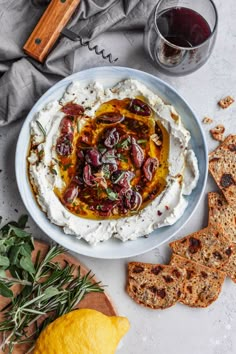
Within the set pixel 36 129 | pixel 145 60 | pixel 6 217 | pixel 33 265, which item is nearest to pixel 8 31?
pixel 36 129

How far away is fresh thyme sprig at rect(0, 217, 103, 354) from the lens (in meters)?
1.90

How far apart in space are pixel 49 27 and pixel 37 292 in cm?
91

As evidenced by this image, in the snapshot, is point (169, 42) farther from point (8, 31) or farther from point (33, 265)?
point (33, 265)

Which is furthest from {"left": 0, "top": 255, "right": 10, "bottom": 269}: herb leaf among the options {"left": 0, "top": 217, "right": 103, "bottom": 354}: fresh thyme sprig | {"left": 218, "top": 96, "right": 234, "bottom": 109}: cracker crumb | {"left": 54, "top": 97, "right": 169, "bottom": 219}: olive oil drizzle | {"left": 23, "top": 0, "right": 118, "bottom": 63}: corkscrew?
{"left": 218, "top": 96, "right": 234, "bottom": 109}: cracker crumb

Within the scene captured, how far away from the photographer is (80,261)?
2088mm

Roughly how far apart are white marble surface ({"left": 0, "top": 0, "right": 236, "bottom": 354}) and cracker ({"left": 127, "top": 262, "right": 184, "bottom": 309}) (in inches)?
1.5

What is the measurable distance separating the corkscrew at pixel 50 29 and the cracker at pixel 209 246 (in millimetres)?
819

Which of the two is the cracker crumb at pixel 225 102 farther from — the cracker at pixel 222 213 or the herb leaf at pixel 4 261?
the herb leaf at pixel 4 261

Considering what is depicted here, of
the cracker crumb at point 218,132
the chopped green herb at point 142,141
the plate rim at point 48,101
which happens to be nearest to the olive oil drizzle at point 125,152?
the chopped green herb at point 142,141

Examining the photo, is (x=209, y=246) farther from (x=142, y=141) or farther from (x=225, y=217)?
(x=142, y=141)

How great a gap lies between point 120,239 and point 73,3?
0.84m

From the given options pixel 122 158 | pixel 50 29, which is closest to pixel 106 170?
pixel 122 158

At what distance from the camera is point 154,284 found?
211cm

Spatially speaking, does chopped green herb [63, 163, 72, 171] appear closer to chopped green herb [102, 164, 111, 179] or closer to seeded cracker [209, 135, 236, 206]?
chopped green herb [102, 164, 111, 179]
